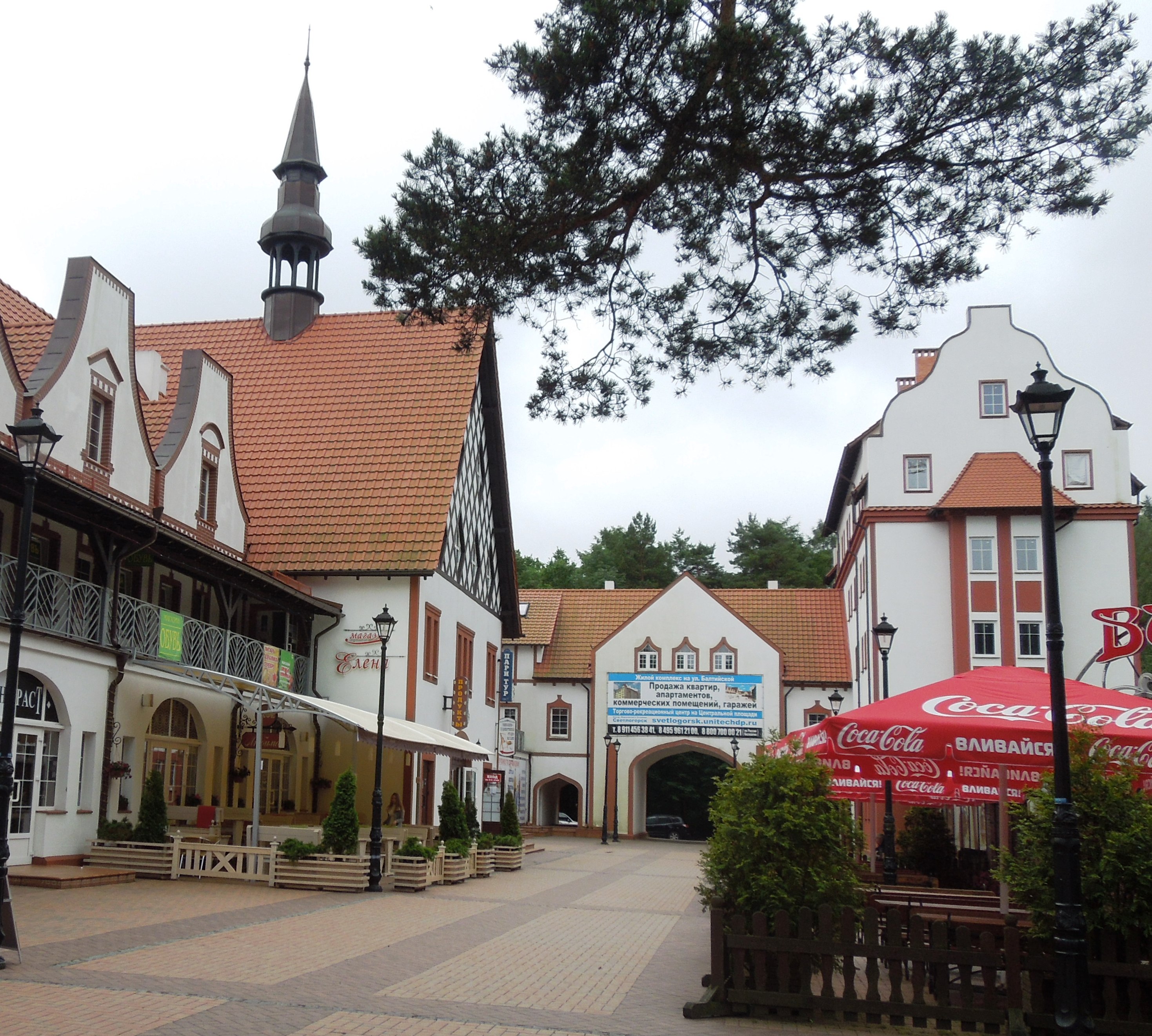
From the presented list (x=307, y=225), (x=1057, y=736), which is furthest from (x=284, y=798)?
(x=1057, y=736)

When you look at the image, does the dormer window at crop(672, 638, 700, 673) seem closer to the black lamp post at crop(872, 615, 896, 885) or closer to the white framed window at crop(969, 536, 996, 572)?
the white framed window at crop(969, 536, 996, 572)

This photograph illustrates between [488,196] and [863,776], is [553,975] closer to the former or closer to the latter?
[863,776]

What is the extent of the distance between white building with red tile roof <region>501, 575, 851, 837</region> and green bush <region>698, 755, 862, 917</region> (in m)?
37.2

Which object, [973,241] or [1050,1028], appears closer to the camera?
[1050,1028]

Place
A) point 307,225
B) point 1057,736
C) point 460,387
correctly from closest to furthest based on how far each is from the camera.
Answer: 1. point 1057,736
2. point 460,387
3. point 307,225

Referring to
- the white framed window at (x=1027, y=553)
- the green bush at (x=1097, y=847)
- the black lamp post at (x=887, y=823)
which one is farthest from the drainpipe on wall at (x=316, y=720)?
the white framed window at (x=1027, y=553)

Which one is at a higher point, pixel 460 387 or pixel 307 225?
pixel 307 225

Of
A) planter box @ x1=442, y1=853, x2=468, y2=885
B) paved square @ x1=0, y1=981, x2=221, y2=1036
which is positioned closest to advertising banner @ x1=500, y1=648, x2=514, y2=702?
planter box @ x1=442, y1=853, x2=468, y2=885

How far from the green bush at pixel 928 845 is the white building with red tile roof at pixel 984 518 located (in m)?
16.9

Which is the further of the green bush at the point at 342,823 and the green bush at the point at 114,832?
the green bush at the point at 342,823

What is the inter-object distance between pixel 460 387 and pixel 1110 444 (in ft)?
69.1

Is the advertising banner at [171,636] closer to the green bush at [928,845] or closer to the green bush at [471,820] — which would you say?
the green bush at [471,820]

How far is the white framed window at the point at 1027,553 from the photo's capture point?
38531 millimetres

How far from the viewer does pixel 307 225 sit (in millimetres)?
35719
